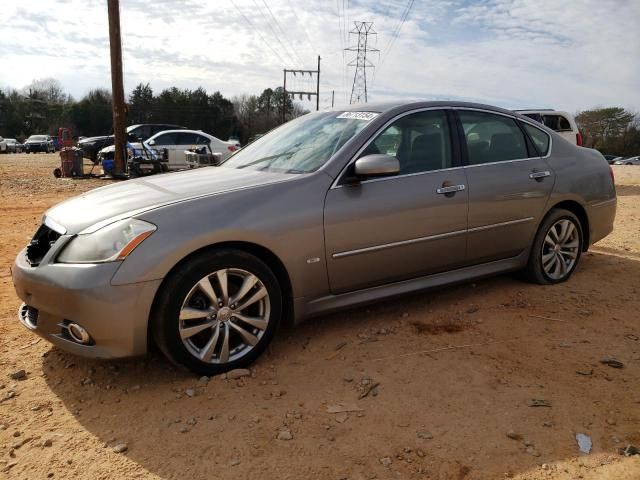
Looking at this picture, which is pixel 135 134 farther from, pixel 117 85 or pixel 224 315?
pixel 224 315

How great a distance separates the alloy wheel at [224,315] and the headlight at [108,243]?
1.30 ft

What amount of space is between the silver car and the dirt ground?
0.29 meters

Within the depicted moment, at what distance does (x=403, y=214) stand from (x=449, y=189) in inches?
18.8

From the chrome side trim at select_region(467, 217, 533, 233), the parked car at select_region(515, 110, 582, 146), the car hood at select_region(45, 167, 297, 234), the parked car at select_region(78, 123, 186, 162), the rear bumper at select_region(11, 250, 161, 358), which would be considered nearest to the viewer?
the rear bumper at select_region(11, 250, 161, 358)

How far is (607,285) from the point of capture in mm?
4660

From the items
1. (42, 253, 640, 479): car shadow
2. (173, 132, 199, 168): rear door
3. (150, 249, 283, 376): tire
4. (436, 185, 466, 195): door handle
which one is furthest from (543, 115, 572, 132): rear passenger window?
(150, 249, 283, 376): tire

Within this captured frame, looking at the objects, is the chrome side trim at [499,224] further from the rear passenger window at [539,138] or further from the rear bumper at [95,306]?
the rear bumper at [95,306]

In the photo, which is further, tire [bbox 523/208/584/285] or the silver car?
tire [bbox 523/208/584/285]

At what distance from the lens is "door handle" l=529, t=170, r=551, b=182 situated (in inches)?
170

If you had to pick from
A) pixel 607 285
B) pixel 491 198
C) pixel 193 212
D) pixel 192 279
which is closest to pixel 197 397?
pixel 192 279

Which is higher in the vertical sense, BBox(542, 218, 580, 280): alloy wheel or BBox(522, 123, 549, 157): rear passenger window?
BBox(522, 123, 549, 157): rear passenger window

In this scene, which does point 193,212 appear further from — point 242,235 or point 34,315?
point 34,315

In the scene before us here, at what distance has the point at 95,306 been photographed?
2.69 meters

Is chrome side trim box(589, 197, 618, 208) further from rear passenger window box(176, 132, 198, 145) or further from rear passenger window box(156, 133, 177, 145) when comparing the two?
rear passenger window box(156, 133, 177, 145)
